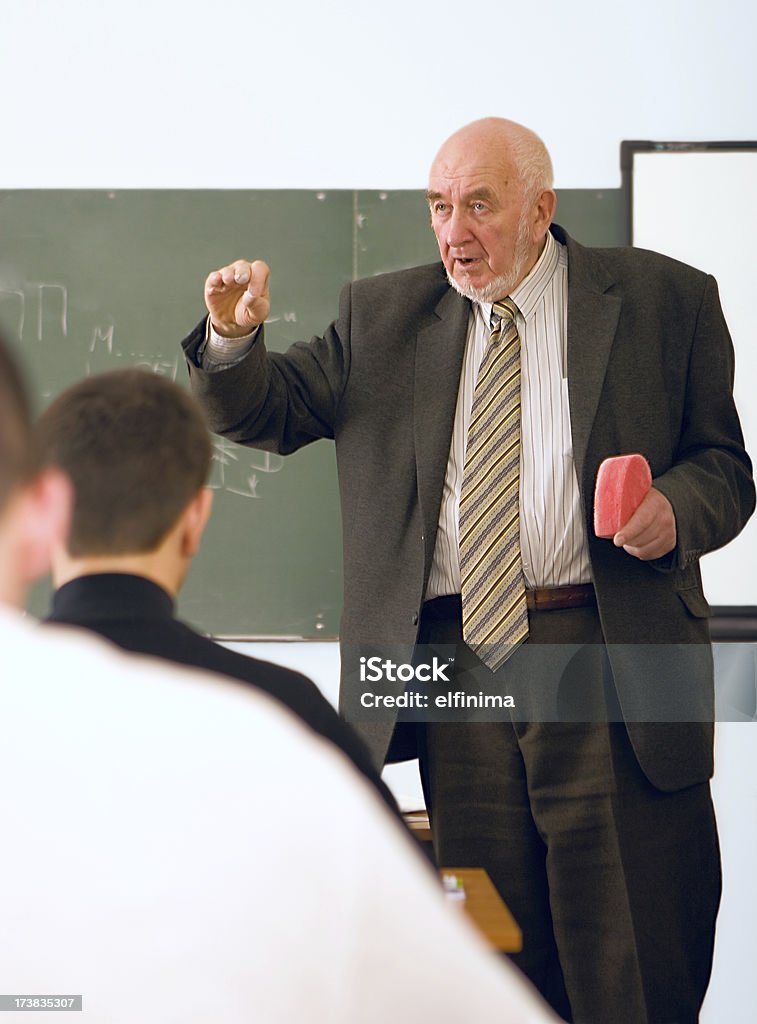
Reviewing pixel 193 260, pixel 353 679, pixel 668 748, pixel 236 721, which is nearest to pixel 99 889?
pixel 236 721

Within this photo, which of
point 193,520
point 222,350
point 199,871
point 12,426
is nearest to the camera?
point 199,871

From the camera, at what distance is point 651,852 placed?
219 centimetres

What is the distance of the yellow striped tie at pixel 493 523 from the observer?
2.12 metres

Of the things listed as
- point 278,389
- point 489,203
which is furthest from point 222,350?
point 489,203

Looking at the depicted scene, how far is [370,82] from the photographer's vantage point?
8.37 ft

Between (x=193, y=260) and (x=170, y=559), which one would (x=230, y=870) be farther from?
(x=193, y=260)

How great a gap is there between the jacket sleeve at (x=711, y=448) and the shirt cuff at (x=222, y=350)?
0.71m

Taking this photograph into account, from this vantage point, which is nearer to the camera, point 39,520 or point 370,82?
point 39,520

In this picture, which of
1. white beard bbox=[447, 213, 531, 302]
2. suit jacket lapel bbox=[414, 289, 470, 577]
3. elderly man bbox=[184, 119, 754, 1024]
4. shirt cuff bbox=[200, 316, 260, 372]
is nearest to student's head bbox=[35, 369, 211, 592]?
shirt cuff bbox=[200, 316, 260, 372]

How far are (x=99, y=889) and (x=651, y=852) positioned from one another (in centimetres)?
145

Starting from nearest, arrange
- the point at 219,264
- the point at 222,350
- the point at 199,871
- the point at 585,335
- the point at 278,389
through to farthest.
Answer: the point at 199,871, the point at 222,350, the point at 278,389, the point at 585,335, the point at 219,264

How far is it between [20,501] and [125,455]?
29 centimetres

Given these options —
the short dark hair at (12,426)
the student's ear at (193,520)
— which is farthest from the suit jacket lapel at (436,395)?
the short dark hair at (12,426)

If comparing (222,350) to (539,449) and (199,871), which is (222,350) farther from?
(199,871)
